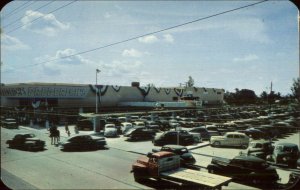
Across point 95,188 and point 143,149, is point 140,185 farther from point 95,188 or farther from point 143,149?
point 143,149

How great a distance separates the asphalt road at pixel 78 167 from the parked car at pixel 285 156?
1786 mm

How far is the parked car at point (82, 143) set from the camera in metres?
23.1

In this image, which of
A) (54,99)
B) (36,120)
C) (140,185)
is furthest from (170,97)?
(140,185)

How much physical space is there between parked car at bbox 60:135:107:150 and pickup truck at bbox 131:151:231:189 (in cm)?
931

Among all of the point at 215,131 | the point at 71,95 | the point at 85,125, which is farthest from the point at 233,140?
the point at 71,95

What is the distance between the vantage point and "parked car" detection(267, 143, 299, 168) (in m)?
17.9

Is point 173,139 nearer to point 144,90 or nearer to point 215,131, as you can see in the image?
point 215,131

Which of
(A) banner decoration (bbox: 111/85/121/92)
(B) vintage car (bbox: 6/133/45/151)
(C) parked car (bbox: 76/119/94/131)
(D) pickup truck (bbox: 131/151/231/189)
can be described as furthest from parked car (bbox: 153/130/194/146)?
(A) banner decoration (bbox: 111/85/121/92)

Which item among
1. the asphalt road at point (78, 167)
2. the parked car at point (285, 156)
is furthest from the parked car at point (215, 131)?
the parked car at point (285, 156)

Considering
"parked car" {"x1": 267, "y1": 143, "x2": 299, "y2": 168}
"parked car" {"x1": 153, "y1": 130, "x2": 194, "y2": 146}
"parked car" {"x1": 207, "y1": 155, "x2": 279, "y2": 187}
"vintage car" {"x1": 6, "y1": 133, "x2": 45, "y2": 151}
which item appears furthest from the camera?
"parked car" {"x1": 153, "y1": 130, "x2": 194, "y2": 146}

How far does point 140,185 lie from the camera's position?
1360 centimetres

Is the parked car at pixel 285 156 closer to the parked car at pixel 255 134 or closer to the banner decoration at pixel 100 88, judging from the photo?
the parked car at pixel 255 134

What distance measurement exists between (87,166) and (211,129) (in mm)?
17340

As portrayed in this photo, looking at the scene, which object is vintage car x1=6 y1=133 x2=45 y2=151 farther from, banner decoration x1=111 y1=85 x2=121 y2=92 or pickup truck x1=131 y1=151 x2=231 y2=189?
banner decoration x1=111 y1=85 x2=121 y2=92
